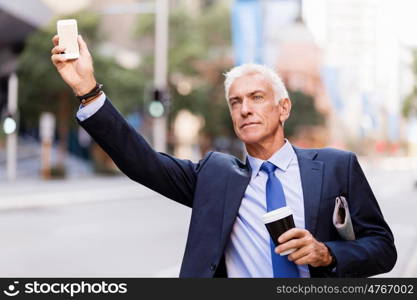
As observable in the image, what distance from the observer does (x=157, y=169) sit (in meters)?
2.32

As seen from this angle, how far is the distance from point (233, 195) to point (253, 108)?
0.95 feet

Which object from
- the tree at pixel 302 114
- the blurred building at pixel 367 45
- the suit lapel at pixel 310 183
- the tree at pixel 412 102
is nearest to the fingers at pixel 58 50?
the suit lapel at pixel 310 183

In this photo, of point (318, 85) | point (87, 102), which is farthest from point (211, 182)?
point (318, 85)

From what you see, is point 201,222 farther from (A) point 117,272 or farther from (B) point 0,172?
(B) point 0,172

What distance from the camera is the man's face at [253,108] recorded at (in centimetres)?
228

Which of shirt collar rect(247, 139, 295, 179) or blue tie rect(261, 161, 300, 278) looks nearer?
blue tie rect(261, 161, 300, 278)

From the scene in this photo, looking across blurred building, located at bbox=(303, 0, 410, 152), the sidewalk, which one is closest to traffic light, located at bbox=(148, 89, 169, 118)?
the sidewalk

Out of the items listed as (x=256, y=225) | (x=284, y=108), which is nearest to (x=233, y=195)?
(x=256, y=225)

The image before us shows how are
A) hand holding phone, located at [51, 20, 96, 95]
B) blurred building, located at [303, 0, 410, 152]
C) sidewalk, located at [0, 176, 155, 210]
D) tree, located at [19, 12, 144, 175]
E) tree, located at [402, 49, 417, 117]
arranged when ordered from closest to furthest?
1. hand holding phone, located at [51, 20, 96, 95]
2. sidewalk, located at [0, 176, 155, 210]
3. tree, located at [19, 12, 144, 175]
4. tree, located at [402, 49, 417, 117]
5. blurred building, located at [303, 0, 410, 152]

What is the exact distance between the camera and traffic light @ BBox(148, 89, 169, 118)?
18750 millimetres

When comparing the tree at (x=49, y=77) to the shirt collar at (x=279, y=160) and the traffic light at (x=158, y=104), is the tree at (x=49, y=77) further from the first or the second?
the shirt collar at (x=279, y=160)

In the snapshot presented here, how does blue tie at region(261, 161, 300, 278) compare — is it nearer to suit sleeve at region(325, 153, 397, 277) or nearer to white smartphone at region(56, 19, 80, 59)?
suit sleeve at region(325, 153, 397, 277)

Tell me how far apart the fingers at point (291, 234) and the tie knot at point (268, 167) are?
305mm

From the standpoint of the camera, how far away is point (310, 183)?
2225 mm
